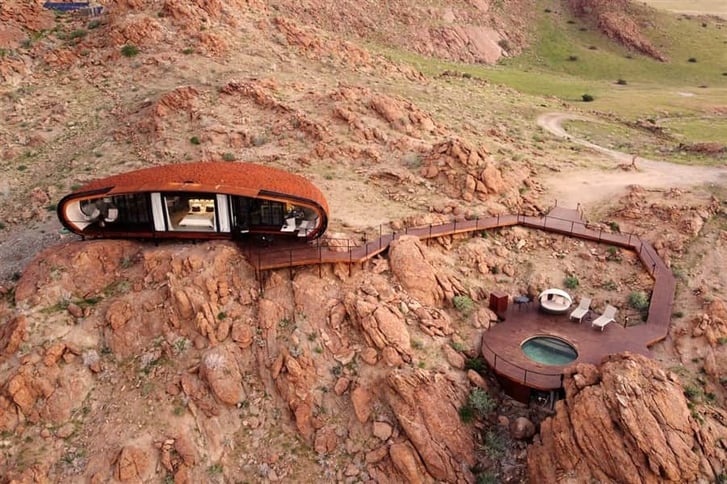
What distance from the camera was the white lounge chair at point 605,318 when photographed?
68.2 ft

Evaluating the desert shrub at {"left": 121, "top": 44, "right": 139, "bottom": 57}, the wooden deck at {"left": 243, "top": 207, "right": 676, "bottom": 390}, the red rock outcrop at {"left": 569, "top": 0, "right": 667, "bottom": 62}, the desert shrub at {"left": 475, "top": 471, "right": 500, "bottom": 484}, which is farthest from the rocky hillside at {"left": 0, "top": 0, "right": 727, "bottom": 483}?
the red rock outcrop at {"left": 569, "top": 0, "right": 667, "bottom": 62}

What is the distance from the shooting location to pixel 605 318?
830 inches

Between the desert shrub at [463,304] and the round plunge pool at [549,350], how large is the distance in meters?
2.71

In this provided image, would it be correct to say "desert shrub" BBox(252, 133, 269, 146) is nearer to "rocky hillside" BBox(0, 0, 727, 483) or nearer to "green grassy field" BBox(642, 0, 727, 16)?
"rocky hillside" BBox(0, 0, 727, 483)

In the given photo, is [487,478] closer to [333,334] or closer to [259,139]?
[333,334]

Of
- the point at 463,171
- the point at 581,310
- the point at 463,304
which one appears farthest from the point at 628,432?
the point at 463,171

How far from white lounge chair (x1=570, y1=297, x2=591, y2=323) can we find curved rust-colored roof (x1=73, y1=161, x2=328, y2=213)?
35.9 feet

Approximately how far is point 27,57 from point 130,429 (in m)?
36.5

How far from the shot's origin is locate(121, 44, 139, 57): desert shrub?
41781mm

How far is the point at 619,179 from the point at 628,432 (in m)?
22.6

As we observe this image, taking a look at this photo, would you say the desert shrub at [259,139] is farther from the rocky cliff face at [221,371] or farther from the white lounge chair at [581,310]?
the white lounge chair at [581,310]

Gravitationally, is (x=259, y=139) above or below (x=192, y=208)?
below

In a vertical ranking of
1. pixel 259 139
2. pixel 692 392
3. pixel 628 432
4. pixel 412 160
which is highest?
pixel 259 139

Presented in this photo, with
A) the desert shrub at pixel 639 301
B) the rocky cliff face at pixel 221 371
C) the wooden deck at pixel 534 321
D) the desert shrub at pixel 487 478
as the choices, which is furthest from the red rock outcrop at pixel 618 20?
the desert shrub at pixel 487 478
